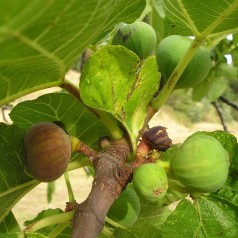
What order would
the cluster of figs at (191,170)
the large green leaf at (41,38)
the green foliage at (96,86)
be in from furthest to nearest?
the cluster of figs at (191,170) → the green foliage at (96,86) → the large green leaf at (41,38)

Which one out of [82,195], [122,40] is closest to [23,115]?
[122,40]

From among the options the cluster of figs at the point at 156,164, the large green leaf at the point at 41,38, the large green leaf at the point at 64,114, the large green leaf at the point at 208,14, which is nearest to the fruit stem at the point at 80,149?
the cluster of figs at the point at 156,164

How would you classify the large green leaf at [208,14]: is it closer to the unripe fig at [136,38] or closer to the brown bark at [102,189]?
the unripe fig at [136,38]

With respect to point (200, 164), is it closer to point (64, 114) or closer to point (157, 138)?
point (157, 138)

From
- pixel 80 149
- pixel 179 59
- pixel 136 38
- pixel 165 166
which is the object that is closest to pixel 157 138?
pixel 165 166

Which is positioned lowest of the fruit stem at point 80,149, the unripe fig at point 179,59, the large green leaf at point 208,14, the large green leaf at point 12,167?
the large green leaf at point 12,167

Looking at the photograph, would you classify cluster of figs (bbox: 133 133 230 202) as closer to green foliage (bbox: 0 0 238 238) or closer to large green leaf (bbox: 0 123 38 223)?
green foliage (bbox: 0 0 238 238)
